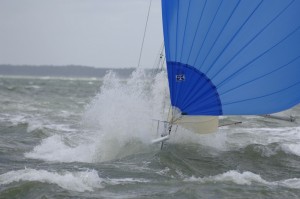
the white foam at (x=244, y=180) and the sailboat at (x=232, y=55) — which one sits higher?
the sailboat at (x=232, y=55)

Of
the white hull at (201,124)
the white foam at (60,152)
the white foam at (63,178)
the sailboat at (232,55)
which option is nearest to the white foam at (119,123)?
the white foam at (60,152)

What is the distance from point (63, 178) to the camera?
8.11 m

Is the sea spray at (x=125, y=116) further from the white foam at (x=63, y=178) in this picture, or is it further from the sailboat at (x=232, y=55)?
the white foam at (x=63, y=178)

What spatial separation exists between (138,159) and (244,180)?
224 cm

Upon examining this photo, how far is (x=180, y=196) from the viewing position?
295 inches

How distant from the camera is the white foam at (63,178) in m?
7.82

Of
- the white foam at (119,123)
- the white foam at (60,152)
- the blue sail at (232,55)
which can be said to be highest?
the blue sail at (232,55)

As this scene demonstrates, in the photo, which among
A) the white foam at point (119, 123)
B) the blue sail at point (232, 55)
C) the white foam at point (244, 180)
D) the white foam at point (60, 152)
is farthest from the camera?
the white foam at point (119, 123)

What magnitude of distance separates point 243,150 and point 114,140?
306 cm

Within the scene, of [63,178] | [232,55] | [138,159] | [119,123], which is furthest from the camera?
[119,123]

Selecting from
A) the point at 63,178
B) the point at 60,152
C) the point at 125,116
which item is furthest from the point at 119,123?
the point at 63,178

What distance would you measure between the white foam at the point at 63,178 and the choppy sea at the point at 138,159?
1 centimetres

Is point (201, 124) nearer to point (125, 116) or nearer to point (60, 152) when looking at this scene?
point (125, 116)

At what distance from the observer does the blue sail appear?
29.0ft
